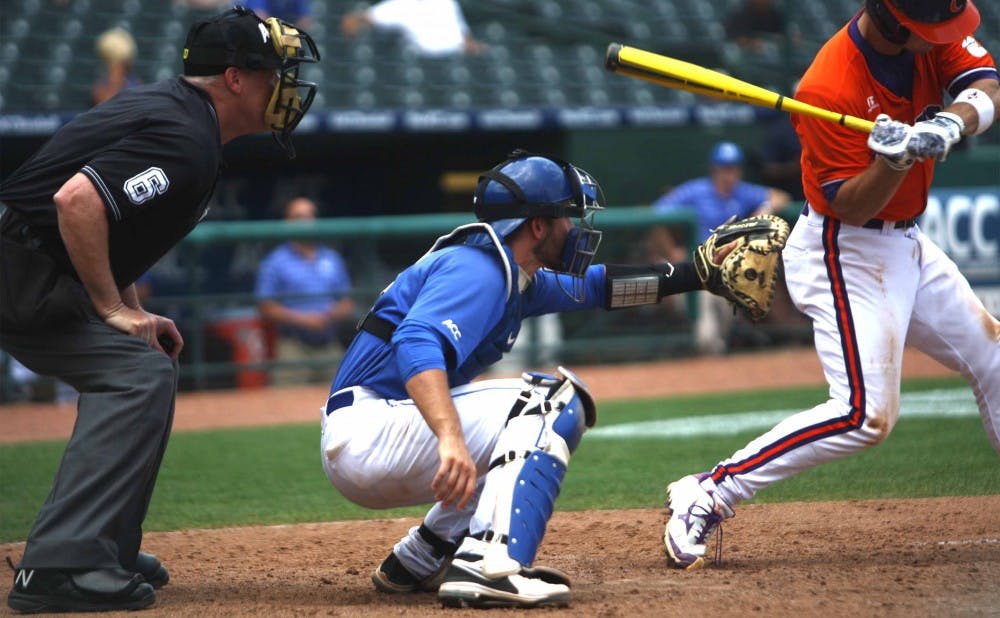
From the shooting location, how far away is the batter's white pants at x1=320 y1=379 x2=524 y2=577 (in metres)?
3.44

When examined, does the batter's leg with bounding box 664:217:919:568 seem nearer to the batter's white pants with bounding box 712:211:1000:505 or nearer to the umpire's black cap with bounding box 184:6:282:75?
the batter's white pants with bounding box 712:211:1000:505

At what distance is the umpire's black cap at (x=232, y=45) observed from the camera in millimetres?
3654

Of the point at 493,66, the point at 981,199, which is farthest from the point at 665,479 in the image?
the point at 493,66

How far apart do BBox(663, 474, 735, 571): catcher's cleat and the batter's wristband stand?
4.37ft

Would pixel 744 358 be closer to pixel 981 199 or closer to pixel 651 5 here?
pixel 981 199

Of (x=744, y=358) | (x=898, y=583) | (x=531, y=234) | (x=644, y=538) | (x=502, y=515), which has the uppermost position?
(x=531, y=234)

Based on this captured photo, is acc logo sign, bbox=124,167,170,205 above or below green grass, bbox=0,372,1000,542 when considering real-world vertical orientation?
above

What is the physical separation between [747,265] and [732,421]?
3.63 m

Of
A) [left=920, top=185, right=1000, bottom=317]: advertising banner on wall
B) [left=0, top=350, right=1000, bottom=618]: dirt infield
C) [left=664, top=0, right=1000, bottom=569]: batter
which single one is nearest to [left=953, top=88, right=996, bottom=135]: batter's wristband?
[left=664, top=0, right=1000, bottom=569]: batter

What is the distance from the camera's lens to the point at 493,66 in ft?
41.3

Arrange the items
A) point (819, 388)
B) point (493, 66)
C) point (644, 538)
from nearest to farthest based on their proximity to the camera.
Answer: point (644, 538) → point (819, 388) → point (493, 66)

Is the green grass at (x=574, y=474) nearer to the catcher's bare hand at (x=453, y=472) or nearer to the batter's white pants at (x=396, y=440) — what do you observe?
the batter's white pants at (x=396, y=440)

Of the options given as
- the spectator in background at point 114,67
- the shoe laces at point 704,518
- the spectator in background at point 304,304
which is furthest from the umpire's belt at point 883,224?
the spectator in background at point 114,67

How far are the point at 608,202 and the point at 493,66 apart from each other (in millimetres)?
2123
